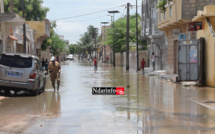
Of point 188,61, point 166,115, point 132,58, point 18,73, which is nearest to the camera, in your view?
point 166,115

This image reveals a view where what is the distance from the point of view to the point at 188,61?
814 inches

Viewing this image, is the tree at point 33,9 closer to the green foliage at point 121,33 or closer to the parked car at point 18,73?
the green foliage at point 121,33

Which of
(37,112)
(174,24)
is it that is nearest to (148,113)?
(37,112)

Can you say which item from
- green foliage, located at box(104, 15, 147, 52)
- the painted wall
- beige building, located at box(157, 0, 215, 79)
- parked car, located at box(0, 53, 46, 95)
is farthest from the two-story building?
parked car, located at box(0, 53, 46, 95)

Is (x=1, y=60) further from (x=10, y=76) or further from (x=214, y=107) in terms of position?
(x=214, y=107)

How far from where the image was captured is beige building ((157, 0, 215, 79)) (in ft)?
80.8

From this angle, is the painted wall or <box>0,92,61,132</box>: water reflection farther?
the painted wall

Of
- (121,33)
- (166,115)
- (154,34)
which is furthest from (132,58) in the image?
(166,115)

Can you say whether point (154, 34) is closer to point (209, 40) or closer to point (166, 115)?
point (209, 40)

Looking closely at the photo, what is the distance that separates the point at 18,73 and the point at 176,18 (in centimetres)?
1476

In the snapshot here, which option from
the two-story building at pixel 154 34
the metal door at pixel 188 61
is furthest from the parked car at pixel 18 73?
the two-story building at pixel 154 34

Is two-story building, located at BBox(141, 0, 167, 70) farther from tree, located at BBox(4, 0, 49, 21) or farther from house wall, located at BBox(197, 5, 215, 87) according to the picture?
tree, located at BBox(4, 0, 49, 21)

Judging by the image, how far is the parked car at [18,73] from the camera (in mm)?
14242

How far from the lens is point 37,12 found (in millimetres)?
60938
